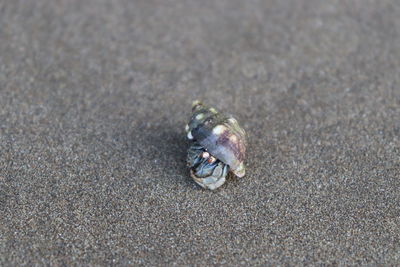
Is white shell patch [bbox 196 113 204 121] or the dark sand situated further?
white shell patch [bbox 196 113 204 121]

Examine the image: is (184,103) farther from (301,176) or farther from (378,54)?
(378,54)

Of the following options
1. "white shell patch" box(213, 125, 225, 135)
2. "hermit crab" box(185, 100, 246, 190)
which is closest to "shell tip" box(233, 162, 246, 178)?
"hermit crab" box(185, 100, 246, 190)

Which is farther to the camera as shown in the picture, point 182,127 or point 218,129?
point 182,127

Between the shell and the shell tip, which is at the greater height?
the shell

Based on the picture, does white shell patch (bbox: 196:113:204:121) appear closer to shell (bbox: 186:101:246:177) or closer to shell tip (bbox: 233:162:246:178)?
shell (bbox: 186:101:246:177)

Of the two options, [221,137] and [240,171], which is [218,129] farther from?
[240,171]

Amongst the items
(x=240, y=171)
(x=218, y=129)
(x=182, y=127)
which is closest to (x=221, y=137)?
(x=218, y=129)

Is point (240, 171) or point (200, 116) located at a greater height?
point (200, 116)

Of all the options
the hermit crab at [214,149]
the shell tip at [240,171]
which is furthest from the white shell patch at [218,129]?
the shell tip at [240,171]
